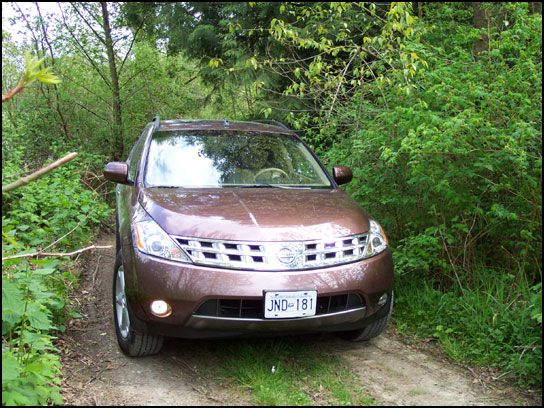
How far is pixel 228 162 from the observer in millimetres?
3945

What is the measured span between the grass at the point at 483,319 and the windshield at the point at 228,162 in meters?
1.30

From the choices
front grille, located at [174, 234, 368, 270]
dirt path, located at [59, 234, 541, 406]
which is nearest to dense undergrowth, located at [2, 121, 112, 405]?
dirt path, located at [59, 234, 541, 406]

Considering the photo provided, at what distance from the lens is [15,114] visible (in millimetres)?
9367

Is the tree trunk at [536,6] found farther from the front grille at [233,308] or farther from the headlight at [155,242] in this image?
the headlight at [155,242]

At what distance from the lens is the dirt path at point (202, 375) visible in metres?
2.78

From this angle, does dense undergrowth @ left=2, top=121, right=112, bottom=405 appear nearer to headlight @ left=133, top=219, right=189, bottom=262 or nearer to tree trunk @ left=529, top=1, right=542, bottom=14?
headlight @ left=133, top=219, right=189, bottom=262

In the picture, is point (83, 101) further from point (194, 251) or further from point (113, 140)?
point (194, 251)

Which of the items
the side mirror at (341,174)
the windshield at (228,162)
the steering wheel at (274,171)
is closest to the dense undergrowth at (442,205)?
the side mirror at (341,174)

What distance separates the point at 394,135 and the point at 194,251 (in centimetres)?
268

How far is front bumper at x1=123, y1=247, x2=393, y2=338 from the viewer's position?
2.71 metres

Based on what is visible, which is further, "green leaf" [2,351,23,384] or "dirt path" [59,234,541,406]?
"dirt path" [59,234,541,406]

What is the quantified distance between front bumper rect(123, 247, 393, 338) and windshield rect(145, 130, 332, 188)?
0.97 metres

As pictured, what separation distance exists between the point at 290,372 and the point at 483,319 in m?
1.52

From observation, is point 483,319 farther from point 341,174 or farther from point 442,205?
point 341,174
